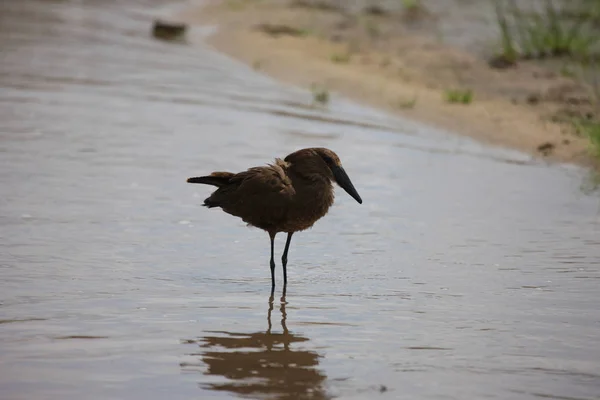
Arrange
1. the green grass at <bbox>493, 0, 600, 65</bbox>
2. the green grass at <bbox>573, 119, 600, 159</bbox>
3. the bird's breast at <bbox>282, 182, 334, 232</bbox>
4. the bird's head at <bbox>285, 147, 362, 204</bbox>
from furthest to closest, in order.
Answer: the green grass at <bbox>493, 0, 600, 65</bbox> → the green grass at <bbox>573, 119, 600, 159</bbox> → the bird's head at <bbox>285, 147, 362, 204</bbox> → the bird's breast at <bbox>282, 182, 334, 232</bbox>

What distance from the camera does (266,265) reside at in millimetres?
7293

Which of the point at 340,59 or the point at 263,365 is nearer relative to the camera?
the point at 263,365

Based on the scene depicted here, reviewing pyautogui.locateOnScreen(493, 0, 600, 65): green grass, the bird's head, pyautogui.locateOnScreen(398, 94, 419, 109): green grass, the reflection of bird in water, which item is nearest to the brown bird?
the bird's head

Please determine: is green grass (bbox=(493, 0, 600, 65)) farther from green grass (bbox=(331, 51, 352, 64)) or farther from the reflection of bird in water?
the reflection of bird in water

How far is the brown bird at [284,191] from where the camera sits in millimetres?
6730

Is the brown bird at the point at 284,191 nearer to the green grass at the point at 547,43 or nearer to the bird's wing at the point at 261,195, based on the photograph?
the bird's wing at the point at 261,195

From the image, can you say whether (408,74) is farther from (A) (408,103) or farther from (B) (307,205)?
(B) (307,205)

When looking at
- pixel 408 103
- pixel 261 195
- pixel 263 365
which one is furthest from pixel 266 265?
pixel 408 103

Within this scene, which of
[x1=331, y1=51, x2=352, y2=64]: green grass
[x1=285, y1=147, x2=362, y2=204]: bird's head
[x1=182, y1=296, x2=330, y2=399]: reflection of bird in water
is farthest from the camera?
[x1=331, y1=51, x2=352, y2=64]: green grass

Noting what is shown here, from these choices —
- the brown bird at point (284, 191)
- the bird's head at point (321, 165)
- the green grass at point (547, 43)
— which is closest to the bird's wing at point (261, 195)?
the brown bird at point (284, 191)

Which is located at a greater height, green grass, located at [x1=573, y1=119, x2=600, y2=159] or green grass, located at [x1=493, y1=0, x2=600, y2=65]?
green grass, located at [x1=493, y1=0, x2=600, y2=65]

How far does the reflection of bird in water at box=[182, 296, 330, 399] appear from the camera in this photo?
505 centimetres

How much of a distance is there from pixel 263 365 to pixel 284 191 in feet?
5.13

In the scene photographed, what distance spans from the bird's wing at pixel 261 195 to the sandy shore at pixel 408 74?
5018 mm
